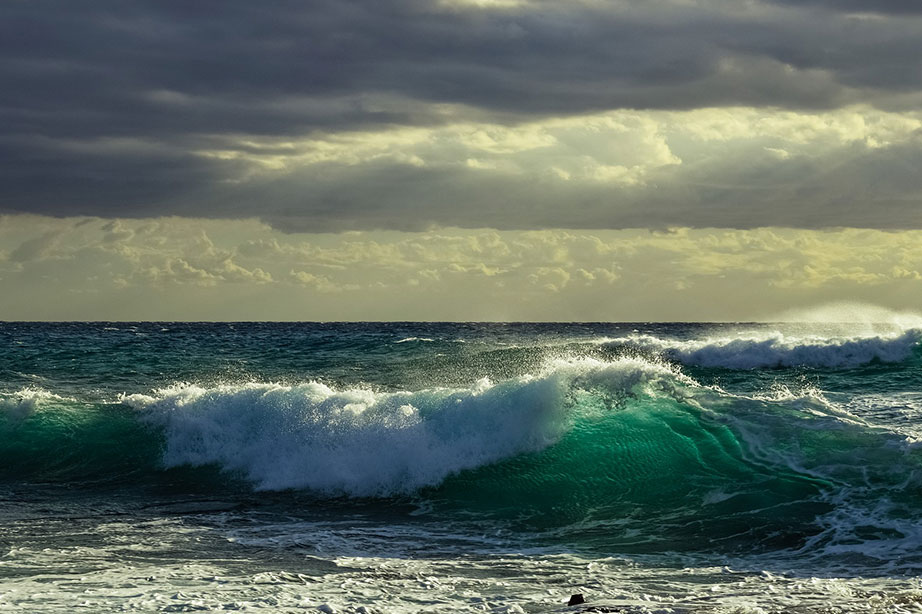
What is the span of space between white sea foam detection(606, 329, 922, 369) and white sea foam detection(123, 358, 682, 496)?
18.5 m

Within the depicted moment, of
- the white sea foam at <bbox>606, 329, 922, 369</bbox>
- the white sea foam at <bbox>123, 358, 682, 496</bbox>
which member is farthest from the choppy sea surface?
the white sea foam at <bbox>606, 329, 922, 369</bbox>

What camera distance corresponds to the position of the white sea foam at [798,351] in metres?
35.2

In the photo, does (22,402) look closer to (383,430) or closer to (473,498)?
(383,430)

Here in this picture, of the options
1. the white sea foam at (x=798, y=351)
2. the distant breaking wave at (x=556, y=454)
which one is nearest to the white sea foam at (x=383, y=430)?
the distant breaking wave at (x=556, y=454)

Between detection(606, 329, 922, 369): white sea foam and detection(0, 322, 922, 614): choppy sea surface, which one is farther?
detection(606, 329, 922, 369): white sea foam

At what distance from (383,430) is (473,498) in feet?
9.59

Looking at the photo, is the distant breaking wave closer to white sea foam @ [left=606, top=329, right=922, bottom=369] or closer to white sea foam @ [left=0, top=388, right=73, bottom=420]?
white sea foam @ [left=0, top=388, right=73, bottom=420]

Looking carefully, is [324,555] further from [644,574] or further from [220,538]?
[644,574]

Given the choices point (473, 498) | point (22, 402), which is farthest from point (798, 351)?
point (22, 402)

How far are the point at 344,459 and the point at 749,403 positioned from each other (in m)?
8.49

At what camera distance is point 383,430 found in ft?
61.5

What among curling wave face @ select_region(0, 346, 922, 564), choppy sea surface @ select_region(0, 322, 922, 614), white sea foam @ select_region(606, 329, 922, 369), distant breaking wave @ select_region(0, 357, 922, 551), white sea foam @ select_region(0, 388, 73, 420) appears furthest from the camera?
white sea foam @ select_region(606, 329, 922, 369)

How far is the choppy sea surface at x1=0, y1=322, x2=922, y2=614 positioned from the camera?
10.3 metres

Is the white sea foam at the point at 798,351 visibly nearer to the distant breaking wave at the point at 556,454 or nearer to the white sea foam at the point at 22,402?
the distant breaking wave at the point at 556,454
